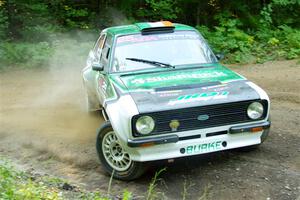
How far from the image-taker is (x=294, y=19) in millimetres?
15672

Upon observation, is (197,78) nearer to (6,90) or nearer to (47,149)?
(47,149)

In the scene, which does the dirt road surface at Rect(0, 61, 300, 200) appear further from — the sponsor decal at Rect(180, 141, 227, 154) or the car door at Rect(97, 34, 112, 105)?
the car door at Rect(97, 34, 112, 105)

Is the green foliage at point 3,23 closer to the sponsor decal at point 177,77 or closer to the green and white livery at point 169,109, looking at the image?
the green and white livery at point 169,109

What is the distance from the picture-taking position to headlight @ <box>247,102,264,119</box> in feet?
19.7

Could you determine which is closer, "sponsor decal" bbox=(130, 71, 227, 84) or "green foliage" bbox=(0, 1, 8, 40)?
"sponsor decal" bbox=(130, 71, 227, 84)

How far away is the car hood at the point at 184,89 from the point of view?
5.76 m

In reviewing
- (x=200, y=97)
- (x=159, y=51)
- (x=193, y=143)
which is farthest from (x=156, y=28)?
(x=193, y=143)

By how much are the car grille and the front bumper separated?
0.08 meters

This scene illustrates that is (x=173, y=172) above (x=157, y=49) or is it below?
below

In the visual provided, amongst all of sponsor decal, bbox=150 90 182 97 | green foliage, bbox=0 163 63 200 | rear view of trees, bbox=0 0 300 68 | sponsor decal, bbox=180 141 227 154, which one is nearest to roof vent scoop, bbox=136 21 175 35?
sponsor decal, bbox=150 90 182 97

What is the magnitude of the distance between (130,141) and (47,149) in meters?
2.40

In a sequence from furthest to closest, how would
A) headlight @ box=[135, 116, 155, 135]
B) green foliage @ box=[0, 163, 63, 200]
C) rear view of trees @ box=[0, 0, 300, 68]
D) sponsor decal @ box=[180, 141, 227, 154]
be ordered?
rear view of trees @ box=[0, 0, 300, 68] → sponsor decal @ box=[180, 141, 227, 154] → headlight @ box=[135, 116, 155, 135] → green foliage @ box=[0, 163, 63, 200]

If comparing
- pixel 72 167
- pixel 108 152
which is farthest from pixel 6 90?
pixel 108 152

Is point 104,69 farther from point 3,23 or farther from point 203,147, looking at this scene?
point 3,23
